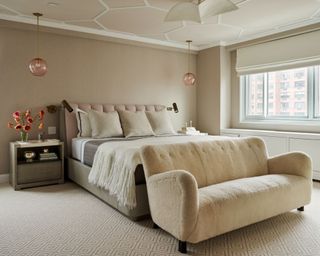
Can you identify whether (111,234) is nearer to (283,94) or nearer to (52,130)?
(52,130)

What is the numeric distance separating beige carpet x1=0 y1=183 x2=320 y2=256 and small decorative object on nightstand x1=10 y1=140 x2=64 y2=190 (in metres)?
0.62

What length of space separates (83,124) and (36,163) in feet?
2.87

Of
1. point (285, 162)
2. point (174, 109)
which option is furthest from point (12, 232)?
point (174, 109)

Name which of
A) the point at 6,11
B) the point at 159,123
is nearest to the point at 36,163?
the point at 159,123

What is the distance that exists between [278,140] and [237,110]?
1307mm

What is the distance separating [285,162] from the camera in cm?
316

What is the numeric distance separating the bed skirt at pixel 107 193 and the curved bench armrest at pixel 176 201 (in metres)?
0.35

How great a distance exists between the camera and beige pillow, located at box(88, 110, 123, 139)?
171 inches

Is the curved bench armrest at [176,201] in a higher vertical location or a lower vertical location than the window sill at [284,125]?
lower

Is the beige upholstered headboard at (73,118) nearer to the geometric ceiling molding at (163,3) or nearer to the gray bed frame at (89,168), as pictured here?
the gray bed frame at (89,168)

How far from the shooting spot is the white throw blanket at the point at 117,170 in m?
2.78

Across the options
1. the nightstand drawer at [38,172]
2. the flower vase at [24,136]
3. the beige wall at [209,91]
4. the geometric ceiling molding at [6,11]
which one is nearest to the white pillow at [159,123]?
the beige wall at [209,91]

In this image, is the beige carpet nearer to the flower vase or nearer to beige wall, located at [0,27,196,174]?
the flower vase

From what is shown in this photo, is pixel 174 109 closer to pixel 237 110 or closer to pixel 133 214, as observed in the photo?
pixel 237 110
